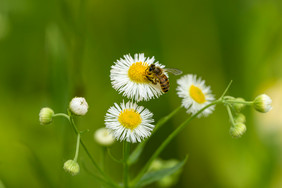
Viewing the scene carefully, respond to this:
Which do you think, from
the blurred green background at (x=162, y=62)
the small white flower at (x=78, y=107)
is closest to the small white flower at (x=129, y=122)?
the small white flower at (x=78, y=107)

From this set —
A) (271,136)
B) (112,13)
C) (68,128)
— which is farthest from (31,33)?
(271,136)

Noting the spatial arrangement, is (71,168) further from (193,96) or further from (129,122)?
(193,96)

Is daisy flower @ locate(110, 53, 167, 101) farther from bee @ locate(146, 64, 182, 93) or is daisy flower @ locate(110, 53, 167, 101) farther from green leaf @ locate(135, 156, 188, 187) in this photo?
green leaf @ locate(135, 156, 188, 187)

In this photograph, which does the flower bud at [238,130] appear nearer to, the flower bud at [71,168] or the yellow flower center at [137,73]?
the yellow flower center at [137,73]

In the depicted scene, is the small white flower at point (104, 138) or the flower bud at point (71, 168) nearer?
the flower bud at point (71, 168)

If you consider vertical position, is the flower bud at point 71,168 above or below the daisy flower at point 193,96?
below

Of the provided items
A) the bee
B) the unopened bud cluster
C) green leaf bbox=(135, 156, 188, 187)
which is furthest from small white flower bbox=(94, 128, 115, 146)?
the unopened bud cluster
